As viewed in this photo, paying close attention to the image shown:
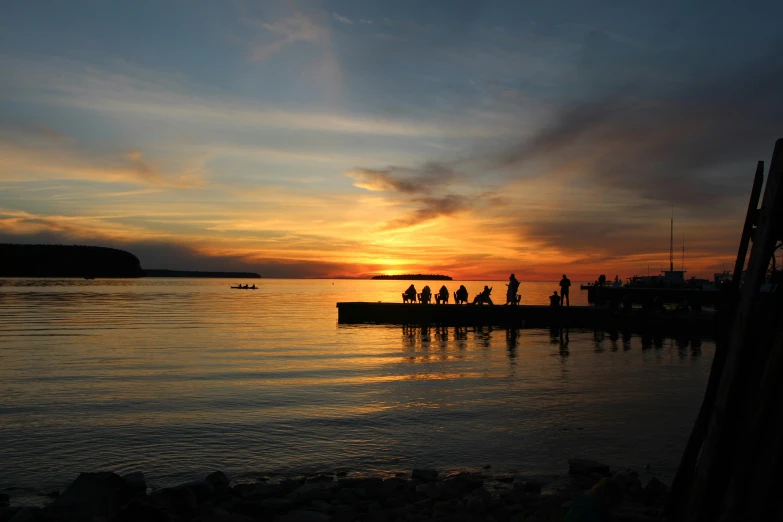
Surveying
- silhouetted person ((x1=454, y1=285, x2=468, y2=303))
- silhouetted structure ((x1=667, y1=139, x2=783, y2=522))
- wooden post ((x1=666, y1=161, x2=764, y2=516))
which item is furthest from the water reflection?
silhouetted structure ((x1=667, y1=139, x2=783, y2=522))

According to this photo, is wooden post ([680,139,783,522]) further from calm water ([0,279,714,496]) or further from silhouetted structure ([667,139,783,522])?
calm water ([0,279,714,496])

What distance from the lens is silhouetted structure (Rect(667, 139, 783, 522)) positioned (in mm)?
5949

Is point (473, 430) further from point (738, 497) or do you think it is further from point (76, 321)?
point (76, 321)

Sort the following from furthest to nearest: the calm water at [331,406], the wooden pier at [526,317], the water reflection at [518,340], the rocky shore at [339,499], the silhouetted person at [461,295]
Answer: the silhouetted person at [461,295]
the wooden pier at [526,317]
the water reflection at [518,340]
the calm water at [331,406]
the rocky shore at [339,499]

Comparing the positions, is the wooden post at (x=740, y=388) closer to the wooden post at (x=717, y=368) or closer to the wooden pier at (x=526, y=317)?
the wooden post at (x=717, y=368)

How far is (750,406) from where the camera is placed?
6.25m

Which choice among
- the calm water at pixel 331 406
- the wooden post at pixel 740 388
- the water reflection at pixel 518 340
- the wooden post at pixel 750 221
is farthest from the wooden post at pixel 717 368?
the water reflection at pixel 518 340

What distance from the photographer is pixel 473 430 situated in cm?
1312

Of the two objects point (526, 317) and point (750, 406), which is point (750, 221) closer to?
point (750, 406)

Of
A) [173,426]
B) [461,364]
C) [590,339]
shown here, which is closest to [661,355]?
[590,339]

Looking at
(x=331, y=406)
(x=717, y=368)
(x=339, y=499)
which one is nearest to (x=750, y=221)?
(x=717, y=368)

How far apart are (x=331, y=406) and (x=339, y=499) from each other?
21.7 ft

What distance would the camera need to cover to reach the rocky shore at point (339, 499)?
7.86 m

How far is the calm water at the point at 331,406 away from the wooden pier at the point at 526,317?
848 cm
